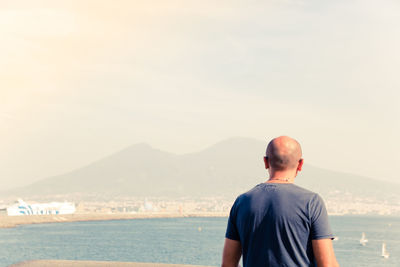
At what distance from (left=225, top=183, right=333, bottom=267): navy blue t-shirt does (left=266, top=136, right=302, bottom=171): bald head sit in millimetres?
130

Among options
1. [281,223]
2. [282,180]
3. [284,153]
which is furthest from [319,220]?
[284,153]

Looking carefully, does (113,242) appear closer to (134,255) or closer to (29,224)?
(134,255)

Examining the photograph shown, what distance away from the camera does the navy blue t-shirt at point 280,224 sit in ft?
11.1

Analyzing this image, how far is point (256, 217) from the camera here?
11.4 ft

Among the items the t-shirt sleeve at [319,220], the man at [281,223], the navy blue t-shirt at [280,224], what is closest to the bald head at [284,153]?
the man at [281,223]

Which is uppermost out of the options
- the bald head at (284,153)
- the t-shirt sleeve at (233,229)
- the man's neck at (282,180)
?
the bald head at (284,153)

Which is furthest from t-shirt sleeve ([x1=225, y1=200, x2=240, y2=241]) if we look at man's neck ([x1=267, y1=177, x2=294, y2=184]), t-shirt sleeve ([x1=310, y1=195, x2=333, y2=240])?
t-shirt sleeve ([x1=310, y1=195, x2=333, y2=240])

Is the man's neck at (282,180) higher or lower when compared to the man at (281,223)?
higher

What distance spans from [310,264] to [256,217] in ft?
1.31

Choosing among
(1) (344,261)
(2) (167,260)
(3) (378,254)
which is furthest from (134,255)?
(3) (378,254)

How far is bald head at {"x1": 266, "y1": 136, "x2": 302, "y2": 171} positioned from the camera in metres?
3.56

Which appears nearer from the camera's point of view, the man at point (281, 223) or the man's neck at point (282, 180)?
the man at point (281, 223)

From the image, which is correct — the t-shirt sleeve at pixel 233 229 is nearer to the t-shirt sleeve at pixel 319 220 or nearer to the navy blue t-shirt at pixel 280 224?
the navy blue t-shirt at pixel 280 224

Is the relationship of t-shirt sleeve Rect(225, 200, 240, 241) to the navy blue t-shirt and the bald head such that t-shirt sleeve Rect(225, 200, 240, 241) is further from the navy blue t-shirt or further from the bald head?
the bald head
